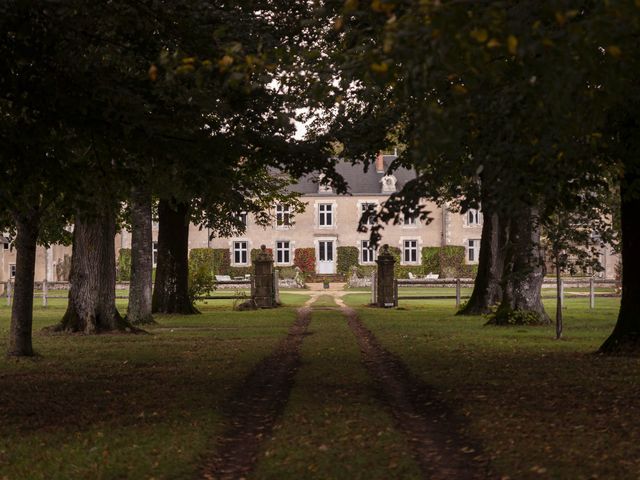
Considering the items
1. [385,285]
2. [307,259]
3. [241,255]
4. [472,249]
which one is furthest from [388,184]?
[385,285]

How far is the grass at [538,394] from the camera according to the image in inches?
280

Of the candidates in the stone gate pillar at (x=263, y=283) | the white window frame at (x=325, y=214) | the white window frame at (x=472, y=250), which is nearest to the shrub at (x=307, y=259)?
the white window frame at (x=325, y=214)

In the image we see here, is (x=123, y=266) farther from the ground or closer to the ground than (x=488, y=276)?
farther from the ground

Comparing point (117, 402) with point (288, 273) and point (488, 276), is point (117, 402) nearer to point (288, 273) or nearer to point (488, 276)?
point (488, 276)

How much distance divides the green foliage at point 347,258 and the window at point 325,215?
2.12 m

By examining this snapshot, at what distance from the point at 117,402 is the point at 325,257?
5190cm

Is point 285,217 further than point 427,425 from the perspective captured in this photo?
Yes

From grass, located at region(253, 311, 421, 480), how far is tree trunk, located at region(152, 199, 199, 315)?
54.0ft

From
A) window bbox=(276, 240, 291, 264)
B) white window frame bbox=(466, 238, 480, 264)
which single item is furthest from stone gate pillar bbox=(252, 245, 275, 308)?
white window frame bbox=(466, 238, 480, 264)

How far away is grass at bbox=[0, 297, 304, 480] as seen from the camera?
7.13 m

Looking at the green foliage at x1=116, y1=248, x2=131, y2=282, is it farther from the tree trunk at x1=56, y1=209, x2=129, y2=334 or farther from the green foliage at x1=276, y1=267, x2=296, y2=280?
the tree trunk at x1=56, y1=209, x2=129, y2=334

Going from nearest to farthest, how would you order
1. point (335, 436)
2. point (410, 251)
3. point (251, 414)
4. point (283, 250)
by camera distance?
point (335, 436), point (251, 414), point (410, 251), point (283, 250)

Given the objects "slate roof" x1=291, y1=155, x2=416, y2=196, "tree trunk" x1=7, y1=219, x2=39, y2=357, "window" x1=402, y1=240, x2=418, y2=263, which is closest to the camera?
"tree trunk" x1=7, y1=219, x2=39, y2=357

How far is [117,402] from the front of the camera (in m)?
10.2
